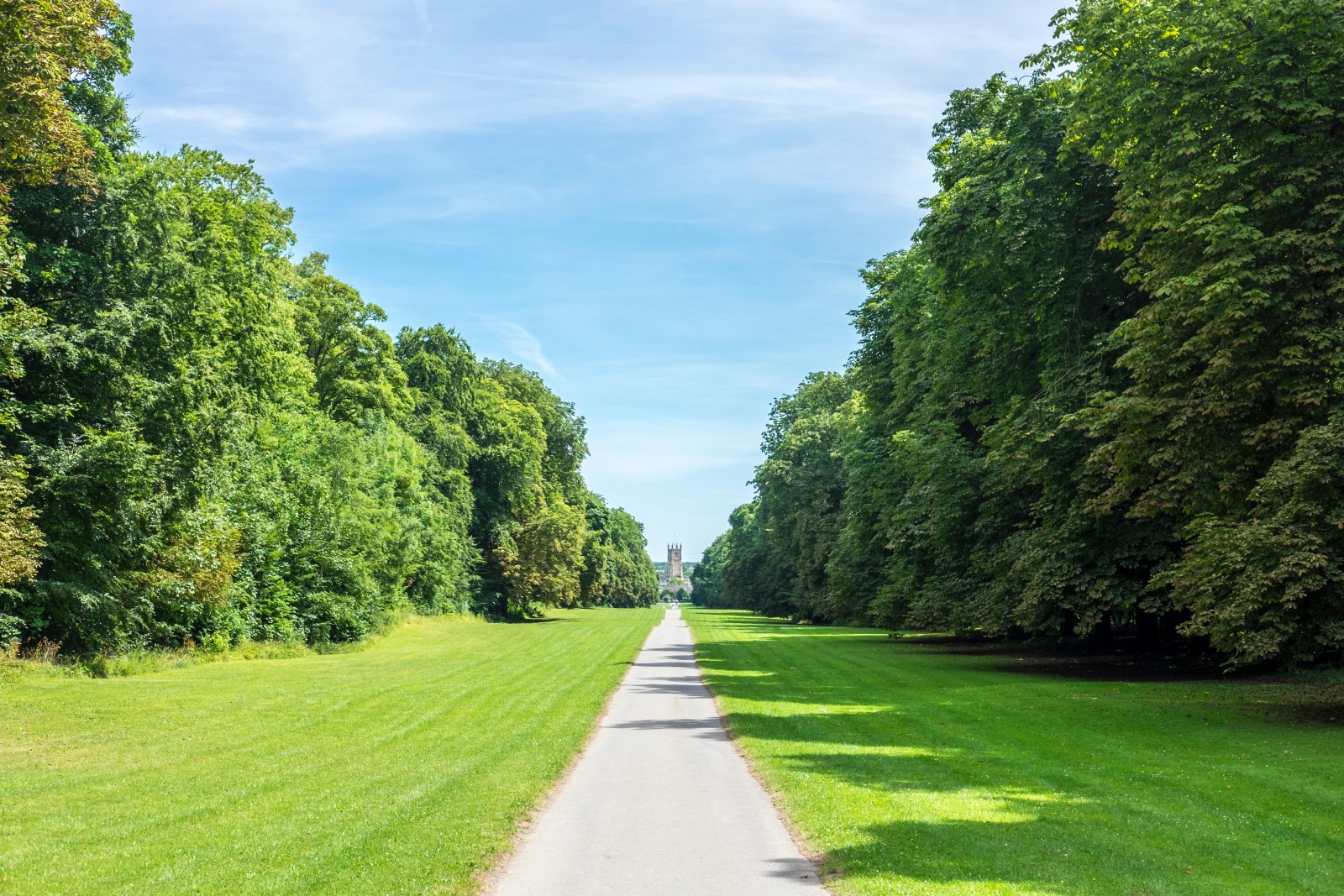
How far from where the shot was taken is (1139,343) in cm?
1919

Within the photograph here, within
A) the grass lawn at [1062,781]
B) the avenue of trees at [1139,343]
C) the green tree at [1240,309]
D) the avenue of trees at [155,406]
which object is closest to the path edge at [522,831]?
the grass lawn at [1062,781]

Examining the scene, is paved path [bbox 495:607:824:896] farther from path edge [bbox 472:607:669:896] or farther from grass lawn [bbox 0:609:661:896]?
grass lawn [bbox 0:609:661:896]

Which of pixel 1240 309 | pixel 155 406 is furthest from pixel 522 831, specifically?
pixel 155 406

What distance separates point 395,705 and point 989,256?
1897 centimetres

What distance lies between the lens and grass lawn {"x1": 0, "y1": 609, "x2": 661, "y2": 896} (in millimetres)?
8438

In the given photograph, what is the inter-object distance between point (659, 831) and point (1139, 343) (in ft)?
47.9

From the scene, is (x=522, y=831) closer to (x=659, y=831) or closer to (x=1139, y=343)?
(x=659, y=831)

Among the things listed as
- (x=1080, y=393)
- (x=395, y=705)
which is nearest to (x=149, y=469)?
(x=395, y=705)

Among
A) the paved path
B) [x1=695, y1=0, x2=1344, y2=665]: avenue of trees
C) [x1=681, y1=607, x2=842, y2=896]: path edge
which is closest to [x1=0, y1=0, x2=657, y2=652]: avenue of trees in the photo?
the paved path

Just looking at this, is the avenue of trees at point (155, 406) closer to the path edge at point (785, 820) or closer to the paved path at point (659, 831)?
the paved path at point (659, 831)

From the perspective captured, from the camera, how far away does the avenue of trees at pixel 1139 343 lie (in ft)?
54.0

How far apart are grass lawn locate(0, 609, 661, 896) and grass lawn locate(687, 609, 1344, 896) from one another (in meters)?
3.43

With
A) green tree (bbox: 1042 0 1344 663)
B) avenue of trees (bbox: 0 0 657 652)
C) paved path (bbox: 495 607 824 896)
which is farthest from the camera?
avenue of trees (bbox: 0 0 657 652)

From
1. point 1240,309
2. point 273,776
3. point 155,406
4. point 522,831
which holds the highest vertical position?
point 1240,309
